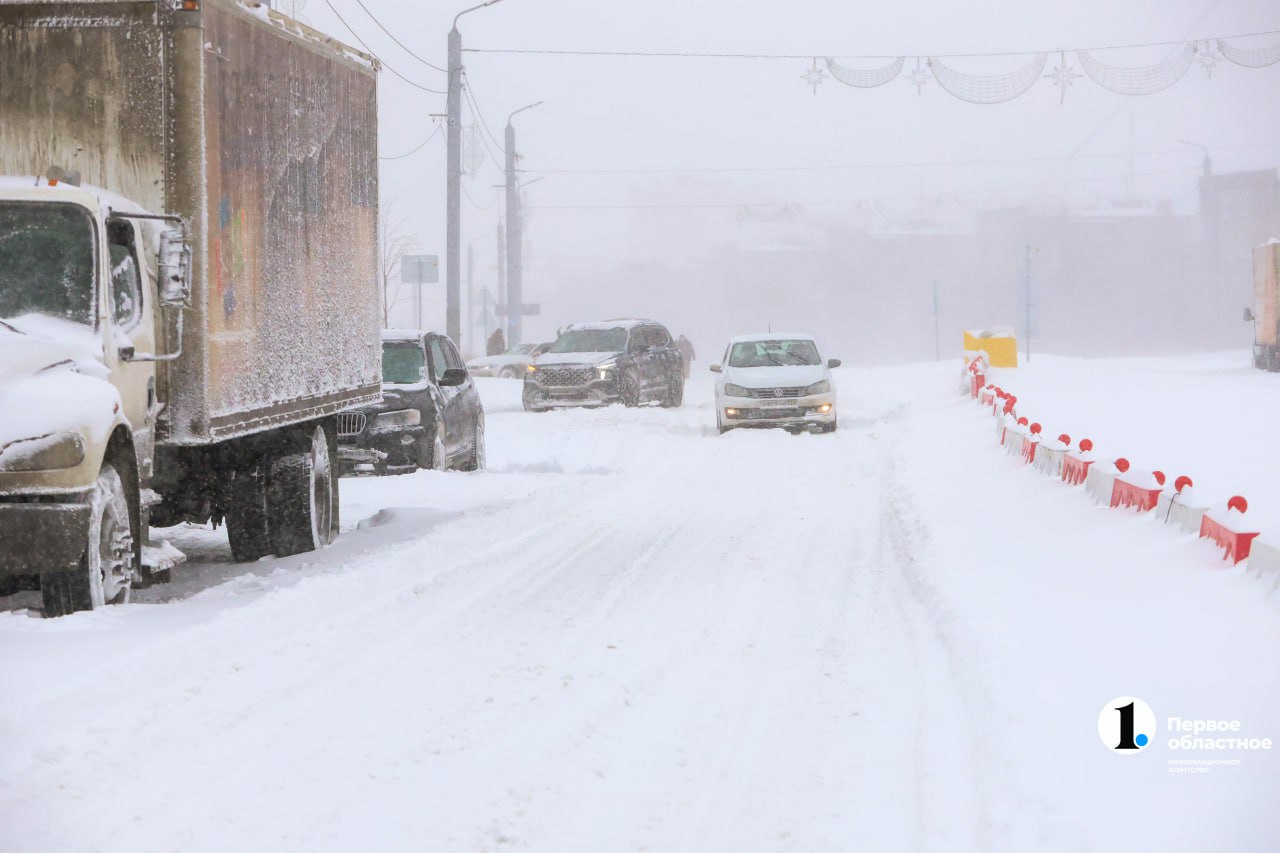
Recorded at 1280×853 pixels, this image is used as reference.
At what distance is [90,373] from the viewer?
816 cm

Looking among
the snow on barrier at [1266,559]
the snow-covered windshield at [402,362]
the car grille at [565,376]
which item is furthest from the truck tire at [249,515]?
the car grille at [565,376]

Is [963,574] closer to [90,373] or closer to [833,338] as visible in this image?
[90,373]

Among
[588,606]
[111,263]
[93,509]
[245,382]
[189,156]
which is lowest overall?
[588,606]

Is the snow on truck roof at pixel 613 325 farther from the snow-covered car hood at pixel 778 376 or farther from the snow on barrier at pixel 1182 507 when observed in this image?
the snow on barrier at pixel 1182 507

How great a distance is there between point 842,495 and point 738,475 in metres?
2.25

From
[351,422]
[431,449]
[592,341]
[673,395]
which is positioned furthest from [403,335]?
[673,395]

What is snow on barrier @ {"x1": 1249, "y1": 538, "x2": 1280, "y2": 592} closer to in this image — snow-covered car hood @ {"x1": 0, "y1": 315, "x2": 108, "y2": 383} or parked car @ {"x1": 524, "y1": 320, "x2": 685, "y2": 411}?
snow-covered car hood @ {"x1": 0, "y1": 315, "x2": 108, "y2": 383}

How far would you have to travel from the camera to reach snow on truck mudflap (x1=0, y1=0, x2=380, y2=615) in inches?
308

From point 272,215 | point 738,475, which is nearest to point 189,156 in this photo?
point 272,215

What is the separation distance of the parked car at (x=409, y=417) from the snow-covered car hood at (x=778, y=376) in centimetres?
698

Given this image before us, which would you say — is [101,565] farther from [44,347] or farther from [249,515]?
[249,515]

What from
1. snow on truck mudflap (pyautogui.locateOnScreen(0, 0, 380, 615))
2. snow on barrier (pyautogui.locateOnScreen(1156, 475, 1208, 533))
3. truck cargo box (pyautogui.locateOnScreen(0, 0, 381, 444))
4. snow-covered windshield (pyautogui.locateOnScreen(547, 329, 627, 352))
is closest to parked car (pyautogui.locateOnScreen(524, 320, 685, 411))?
snow-covered windshield (pyautogui.locateOnScreen(547, 329, 627, 352))

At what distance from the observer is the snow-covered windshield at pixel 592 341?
29484 mm

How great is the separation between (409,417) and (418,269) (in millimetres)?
33679
